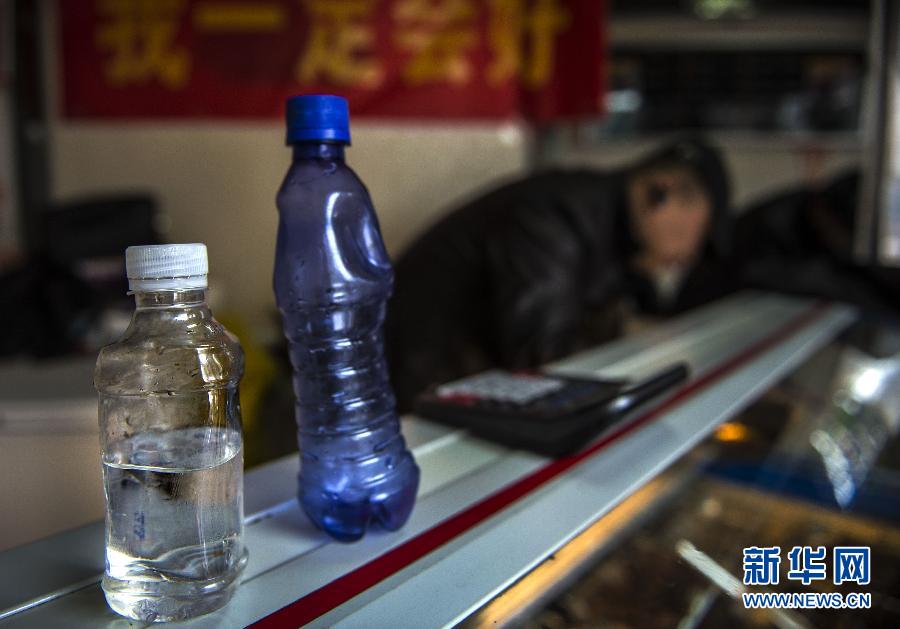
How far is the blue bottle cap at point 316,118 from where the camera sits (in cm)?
47

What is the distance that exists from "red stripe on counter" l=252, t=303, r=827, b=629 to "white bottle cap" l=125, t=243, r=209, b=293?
206 millimetres

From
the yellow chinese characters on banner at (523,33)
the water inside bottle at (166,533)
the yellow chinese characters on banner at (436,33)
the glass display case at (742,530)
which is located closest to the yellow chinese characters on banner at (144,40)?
the yellow chinese characters on banner at (436,33)

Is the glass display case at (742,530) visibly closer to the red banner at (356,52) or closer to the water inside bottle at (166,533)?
the water inside bottle at (166,533)

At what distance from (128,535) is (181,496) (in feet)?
0.12

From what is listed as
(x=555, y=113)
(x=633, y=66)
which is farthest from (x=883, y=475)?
(x=633, y=66)

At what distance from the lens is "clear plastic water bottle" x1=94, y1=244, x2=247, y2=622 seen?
1.34 ft

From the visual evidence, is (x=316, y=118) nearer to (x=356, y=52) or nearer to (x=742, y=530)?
(x=742, y=530)

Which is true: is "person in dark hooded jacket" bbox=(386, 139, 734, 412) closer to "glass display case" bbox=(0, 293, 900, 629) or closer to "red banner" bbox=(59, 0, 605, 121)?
"red banner" bbox=(59, 0, 605, 121)

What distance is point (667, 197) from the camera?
201cm

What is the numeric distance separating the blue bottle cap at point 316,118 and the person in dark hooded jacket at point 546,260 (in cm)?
134

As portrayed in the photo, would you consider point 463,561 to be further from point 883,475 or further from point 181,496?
point 883,475

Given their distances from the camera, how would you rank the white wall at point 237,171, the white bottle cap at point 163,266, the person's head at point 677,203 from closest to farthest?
the white bottle cap at point 163,266
the person's head at point 677,203
the white wall at point 237,171

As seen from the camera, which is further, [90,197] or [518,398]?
[90,197]

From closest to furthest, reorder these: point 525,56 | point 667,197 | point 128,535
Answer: point 128,535, point 667,197, point 525,56
